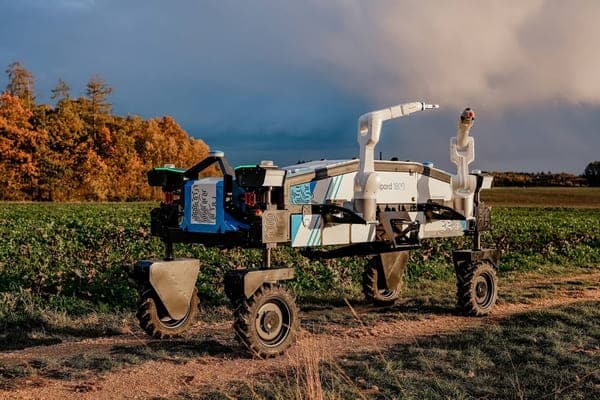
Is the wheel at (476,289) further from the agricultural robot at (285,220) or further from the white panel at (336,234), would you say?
the white panel at (336,234)

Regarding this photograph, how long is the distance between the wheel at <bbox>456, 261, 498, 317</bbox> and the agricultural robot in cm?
2

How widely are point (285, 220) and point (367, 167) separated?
137 centimetres

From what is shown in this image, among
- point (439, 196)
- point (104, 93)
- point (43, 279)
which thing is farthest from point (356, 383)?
point (104, 93)

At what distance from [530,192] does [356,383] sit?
61.7m

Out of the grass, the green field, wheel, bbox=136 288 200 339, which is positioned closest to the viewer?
the grass

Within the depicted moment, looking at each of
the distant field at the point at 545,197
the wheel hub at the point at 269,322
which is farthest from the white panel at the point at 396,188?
the distant field at the point at 545,197

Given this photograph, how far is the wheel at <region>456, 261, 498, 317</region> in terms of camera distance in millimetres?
10203

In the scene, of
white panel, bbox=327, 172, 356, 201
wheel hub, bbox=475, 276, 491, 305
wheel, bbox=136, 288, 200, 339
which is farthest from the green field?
white panel, bbox=327, 172, 356, 201

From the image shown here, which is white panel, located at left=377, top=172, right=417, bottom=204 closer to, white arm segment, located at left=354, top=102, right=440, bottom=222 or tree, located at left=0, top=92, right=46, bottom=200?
white arm segment, located at left=354, top=102, right=440, bottom=222

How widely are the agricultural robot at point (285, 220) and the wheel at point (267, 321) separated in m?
0.01

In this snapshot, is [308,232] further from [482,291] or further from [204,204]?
[482,291]

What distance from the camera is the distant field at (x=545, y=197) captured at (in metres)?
53.5

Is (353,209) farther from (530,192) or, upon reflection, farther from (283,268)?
(530,192)

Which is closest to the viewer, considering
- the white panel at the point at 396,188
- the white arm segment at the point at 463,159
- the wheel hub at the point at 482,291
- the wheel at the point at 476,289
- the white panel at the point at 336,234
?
the white panel at the point at 336,234
